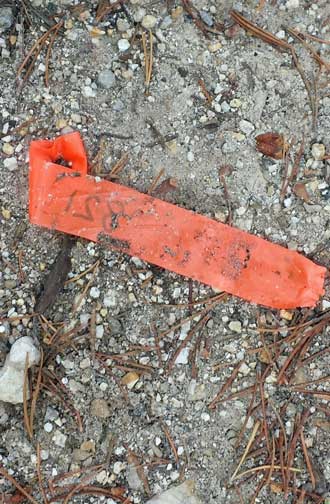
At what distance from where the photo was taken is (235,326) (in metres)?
2.41

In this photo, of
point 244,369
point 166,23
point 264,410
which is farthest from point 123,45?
point 264,410

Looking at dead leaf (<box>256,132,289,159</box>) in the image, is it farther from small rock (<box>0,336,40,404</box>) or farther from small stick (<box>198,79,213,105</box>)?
small rock (<box>0,336,40,404</box>)

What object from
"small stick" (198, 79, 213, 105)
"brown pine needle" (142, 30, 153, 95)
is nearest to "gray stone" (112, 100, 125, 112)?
"brown pine needle" (142, 30, 153, 95)

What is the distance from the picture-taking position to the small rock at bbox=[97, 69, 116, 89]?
8.13 feet

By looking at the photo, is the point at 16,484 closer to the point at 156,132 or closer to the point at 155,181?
the point at 155,181

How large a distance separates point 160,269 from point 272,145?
2.23 ft

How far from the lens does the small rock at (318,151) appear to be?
8.14 ft

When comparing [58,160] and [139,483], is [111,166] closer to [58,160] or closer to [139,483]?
[58,160]

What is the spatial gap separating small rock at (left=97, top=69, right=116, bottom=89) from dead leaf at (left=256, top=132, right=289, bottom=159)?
63 centimetres

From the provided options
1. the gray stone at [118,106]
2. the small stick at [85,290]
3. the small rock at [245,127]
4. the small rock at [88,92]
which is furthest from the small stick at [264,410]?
the small rock at [88,92]

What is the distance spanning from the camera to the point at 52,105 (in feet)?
8.07

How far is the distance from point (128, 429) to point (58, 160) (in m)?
1.09

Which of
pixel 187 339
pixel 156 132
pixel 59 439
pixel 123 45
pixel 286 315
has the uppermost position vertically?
pixel 123 45

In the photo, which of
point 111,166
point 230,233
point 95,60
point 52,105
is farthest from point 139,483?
point 95,60
